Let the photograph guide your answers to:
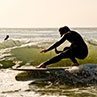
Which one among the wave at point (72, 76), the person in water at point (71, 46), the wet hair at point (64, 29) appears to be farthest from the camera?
the wet hair at point (64, 29)

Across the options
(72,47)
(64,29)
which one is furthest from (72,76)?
(64,29)

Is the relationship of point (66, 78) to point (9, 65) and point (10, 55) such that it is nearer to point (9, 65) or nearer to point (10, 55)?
point (9, 65)

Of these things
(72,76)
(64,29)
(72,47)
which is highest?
(64,29)

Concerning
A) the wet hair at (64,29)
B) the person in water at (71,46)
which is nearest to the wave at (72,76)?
the person in water at (71,46)

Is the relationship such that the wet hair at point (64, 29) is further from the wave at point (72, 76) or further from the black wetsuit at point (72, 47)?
the wave at point (72, 76)

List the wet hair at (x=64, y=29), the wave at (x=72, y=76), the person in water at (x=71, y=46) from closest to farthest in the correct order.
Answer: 1. the wave at (x=72, y=76)
2. the person in water at (x=71, y=46)
3. the wet hair at (x=64, y=29)

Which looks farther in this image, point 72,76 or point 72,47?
point 72,47

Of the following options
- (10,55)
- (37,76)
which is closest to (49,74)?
(37,76)

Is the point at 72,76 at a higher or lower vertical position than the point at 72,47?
lower

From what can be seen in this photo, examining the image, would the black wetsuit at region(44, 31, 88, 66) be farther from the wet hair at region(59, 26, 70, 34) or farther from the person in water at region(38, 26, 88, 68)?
the wet hair at region(59, 26, 70, 34)

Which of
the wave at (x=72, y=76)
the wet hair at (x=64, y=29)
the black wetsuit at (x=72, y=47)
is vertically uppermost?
the wet hair at (x=64, y=29)

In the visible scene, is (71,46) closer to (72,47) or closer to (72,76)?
(72,47)

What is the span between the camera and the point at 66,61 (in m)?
13.0

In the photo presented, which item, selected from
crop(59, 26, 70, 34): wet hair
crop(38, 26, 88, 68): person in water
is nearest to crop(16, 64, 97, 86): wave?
crop(38, 26, 88, 68): person in water
